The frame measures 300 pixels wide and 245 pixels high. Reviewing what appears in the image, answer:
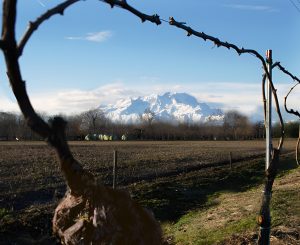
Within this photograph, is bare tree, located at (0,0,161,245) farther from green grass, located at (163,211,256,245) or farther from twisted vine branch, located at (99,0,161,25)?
green grass, located at (163,211,256,245)

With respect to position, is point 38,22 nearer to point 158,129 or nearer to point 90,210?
point 90,210

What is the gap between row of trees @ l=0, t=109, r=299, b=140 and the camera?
331ft

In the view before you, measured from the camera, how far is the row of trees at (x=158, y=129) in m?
101

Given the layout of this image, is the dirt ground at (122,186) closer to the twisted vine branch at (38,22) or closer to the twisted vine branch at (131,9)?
the twisted vine branch at (131,9)

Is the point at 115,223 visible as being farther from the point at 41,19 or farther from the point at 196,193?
the point at 196,193

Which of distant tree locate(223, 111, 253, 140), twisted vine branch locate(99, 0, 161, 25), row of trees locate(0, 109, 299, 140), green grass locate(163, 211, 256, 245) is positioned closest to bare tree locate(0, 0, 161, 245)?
twisted vine branch locate(99, 0, 161, 25)

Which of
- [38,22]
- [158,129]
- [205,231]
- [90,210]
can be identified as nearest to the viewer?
[38,22]

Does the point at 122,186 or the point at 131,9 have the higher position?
the point at 131,9

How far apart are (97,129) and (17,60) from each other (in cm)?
12539

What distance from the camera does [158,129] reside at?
114875mm

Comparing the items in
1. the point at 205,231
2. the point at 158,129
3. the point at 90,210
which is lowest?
the point at 205,231

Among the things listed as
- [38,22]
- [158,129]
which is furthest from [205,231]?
[158,129]

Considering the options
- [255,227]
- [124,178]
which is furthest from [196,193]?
[255,227]

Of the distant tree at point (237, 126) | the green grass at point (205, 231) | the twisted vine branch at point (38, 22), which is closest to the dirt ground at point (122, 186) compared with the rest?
the green grass at point (205, 231)
